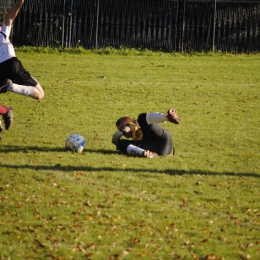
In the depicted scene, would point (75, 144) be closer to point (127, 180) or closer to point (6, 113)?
point (6, 113)

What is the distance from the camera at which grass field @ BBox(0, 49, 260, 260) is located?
7.29m

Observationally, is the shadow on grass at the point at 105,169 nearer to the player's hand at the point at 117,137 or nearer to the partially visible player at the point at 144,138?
the partially visible player at the point at 144,138

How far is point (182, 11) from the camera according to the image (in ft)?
85.3

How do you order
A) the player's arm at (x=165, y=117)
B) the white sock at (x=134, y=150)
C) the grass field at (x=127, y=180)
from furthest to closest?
the white sock at (x=134, y=150)
the player's arm at (x=165, y=117)
the grass field at (x=127, y=180)

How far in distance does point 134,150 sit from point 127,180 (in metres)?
1.52

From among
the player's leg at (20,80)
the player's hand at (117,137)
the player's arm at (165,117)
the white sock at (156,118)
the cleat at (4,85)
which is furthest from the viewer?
the player's leg at (20,80)

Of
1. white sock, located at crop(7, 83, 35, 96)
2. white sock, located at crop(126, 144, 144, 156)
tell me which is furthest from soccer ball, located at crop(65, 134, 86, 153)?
white sock, located at crop(7, 83, 35, 96)

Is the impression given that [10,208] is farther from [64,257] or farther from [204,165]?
[204,165]

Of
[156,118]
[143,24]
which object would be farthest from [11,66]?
[143,24]

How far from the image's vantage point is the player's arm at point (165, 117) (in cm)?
1073

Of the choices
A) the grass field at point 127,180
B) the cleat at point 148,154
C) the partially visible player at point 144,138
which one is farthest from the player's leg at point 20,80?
the cleat at point 148,154

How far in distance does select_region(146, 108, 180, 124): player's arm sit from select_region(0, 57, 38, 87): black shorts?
285cm

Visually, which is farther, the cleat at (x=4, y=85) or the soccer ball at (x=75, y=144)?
the cleat at (x=4, y=85)

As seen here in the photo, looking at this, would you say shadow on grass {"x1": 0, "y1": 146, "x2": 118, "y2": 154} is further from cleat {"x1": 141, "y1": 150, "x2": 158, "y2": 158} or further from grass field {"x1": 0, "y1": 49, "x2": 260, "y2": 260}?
cleat {"x1": 141, "y1": 150, "x2": 158, "y2": 158}
